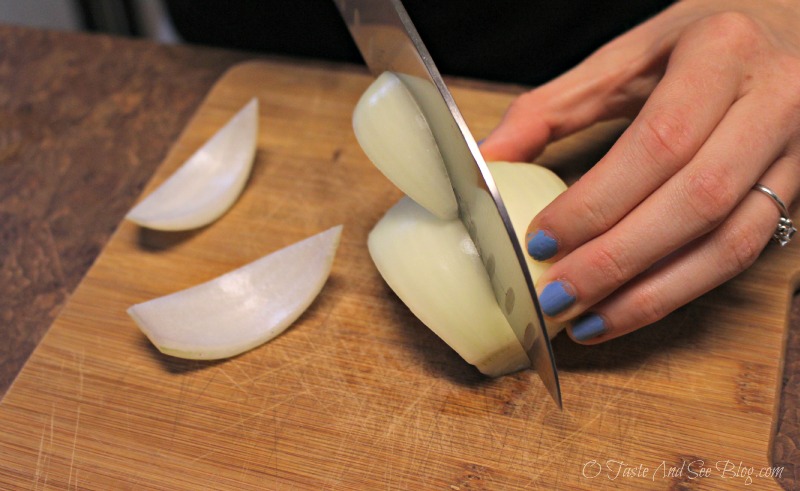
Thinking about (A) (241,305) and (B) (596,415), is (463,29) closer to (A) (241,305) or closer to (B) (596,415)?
(A) (241,305)

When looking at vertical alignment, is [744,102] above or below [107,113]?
above

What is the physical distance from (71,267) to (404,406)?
62cm

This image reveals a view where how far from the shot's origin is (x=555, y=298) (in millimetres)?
934

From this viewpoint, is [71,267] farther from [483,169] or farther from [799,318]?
[799,318]

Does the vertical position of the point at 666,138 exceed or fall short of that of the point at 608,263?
it exceeds it

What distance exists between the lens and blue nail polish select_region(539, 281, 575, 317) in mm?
931

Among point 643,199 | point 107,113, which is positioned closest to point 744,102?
point 643,199

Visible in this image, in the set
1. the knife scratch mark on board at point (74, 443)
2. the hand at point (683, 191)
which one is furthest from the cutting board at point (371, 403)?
the hand at point (683, 191)

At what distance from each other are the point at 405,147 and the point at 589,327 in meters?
0.34

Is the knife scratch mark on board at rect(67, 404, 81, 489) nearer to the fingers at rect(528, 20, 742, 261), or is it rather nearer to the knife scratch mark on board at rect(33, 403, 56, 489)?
the knife scratch mark on board at rect(33, 403, 56, 489)

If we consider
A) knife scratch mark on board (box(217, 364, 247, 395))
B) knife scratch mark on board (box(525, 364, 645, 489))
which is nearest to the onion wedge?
knife scratch mark on board (box(217, 364, 247, 395))

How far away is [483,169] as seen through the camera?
845 mm

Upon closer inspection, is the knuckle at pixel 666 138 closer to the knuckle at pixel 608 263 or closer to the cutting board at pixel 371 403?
the knuckle at pixel 608 263

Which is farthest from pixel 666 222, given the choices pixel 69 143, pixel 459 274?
pixel 69 143
